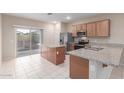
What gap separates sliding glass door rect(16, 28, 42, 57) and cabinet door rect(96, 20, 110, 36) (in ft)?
11.5

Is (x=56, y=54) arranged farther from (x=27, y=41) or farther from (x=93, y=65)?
(x=27, y=41)

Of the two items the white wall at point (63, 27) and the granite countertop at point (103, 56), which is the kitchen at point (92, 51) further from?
the white wall at point (63, 27)

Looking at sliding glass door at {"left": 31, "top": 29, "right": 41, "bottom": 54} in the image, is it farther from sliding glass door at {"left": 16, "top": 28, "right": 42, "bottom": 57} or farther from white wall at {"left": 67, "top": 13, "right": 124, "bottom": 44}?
white wall at {"left": 67, "top": 13, "right": 124, "bottom": 44}

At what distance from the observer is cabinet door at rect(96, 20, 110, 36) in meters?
4.05

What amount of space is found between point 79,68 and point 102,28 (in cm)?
280

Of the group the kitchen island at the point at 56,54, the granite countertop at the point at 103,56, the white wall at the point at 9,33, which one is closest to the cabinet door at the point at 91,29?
the kitchen island at the point at 56,54

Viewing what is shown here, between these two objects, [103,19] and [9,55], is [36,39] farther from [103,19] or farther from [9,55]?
[103,19]

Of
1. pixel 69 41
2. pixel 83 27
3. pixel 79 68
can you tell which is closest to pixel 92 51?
pixel 79 68

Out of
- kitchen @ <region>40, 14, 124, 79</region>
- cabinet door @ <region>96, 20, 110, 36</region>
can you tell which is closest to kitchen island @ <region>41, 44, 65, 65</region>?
kitchen @ <region>40, 14, 124, 79</region>

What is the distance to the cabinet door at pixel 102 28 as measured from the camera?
4051mm

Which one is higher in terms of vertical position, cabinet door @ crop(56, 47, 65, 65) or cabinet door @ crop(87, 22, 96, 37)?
cabinet door @ crop(87, 22, 96, 37)

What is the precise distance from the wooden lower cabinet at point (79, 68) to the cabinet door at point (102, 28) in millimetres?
2492

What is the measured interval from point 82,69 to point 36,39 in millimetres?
4703
